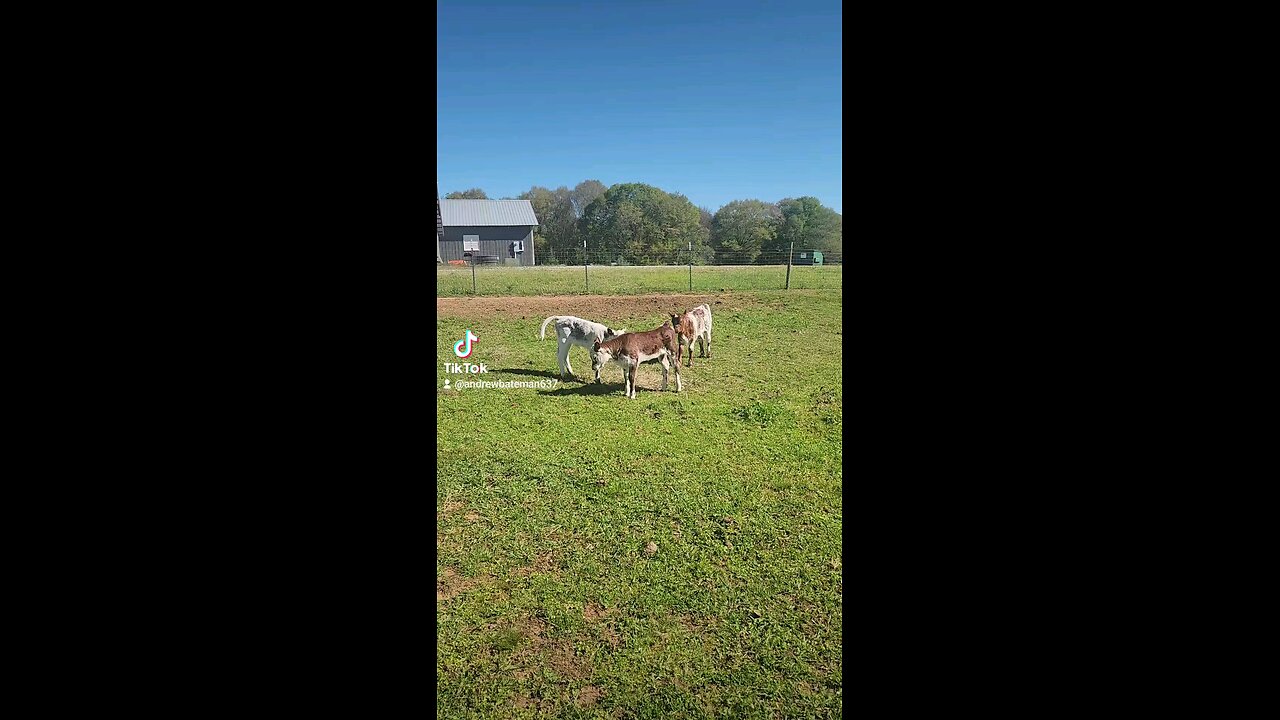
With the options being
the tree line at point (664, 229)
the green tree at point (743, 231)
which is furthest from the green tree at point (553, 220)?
the green tree at point (743, 231)

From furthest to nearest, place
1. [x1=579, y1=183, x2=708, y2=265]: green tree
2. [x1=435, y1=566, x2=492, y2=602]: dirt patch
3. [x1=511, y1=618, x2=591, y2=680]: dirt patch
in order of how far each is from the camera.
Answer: [x1=579, y1=183, x2=708, y2=265]: green tree → [x1=435, y1=566, x2=492, y2=602]: dirt patch → [x1=511, y1=618, x2=591, y2=680]: dirt patch

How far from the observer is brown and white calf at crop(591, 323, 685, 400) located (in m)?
5.09

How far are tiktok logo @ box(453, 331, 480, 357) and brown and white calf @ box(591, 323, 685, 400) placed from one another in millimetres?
1857

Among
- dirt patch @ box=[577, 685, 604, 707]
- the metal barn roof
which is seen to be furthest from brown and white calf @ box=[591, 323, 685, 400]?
the metal barn roof

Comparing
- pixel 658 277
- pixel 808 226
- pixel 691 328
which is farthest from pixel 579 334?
pixel 808 226

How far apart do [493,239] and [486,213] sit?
0.75 m

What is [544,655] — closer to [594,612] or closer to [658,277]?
[594,612]

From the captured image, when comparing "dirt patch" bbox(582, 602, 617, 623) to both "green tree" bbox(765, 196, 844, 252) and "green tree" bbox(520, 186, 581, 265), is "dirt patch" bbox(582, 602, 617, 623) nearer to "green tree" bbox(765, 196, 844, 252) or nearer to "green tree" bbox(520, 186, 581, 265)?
"green tree" bbox(765, 196, 844, 252)

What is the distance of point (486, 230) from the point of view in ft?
64.2

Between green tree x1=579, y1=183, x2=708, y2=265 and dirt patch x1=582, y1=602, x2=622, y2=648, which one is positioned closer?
dirt patch x1=582, y1=602, x2=622, y2=648
